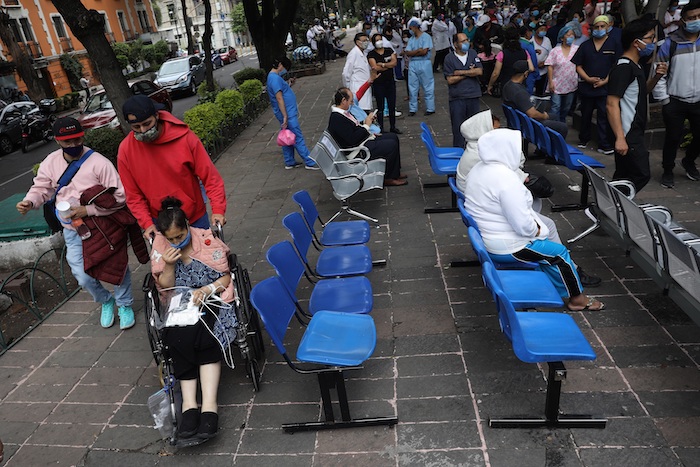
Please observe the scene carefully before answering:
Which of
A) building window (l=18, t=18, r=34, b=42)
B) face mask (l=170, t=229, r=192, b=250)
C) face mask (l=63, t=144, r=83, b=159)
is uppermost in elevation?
building window (l=18, t=18, r=34, b=42)

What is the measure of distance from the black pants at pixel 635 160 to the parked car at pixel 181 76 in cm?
1985

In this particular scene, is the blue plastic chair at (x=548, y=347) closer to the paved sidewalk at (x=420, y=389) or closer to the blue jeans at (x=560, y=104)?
the paved sidewalk at (x=420, y=389)

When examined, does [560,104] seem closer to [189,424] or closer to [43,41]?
[189,424]

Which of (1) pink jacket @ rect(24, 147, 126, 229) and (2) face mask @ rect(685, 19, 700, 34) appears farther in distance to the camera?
(2) face mask @ rect(685, 19, 700, 34)

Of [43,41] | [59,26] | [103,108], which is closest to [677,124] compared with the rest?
[103,108]

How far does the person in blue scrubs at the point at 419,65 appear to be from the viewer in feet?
31.7

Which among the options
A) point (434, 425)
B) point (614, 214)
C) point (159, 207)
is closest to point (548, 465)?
point (434, 425)

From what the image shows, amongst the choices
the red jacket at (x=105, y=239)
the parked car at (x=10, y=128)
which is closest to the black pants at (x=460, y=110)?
the red jacket at (x=105, y=239)

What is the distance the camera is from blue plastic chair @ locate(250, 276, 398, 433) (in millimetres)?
2807

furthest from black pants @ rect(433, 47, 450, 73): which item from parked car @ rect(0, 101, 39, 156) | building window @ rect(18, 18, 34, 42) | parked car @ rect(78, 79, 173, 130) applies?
building window @ rect(18, 18, 34, 42)

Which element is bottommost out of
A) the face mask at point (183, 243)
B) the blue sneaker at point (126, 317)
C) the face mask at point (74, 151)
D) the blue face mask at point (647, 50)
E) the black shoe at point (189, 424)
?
the blue sneaker at point (126, 317)

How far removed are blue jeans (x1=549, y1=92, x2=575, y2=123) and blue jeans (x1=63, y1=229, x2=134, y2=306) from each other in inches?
267

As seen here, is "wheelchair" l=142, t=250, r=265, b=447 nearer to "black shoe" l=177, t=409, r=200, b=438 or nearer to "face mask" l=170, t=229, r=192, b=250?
"black shoe" l=177, t=409, r=200, b=438

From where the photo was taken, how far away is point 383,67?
8.22 m
